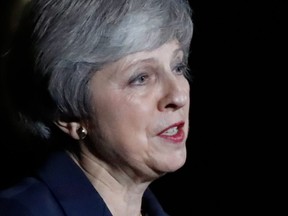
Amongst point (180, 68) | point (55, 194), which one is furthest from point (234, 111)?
point (55, 194)

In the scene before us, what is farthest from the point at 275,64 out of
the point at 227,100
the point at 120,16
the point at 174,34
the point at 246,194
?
the point at 120,16

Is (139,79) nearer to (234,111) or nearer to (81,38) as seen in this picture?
(81,38)

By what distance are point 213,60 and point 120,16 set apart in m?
0.65

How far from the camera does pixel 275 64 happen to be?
73.5 inches

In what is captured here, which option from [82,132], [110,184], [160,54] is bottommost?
[110,184]

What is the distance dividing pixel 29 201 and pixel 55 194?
0.06 metres

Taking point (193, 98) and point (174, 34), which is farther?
point (193, 98)

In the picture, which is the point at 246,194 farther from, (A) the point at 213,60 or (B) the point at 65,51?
(B) the point at 65,51

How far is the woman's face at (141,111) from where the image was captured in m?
1.36

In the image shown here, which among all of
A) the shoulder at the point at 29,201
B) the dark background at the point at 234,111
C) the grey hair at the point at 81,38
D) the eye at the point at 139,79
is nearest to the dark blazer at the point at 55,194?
the shoulder at the point at 29,201

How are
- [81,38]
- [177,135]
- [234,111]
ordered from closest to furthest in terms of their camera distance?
[81,38], [177,135], [234,111]

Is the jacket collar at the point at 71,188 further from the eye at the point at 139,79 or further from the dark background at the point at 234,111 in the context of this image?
the dark background at the point at 234,111

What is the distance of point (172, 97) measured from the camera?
1377mm

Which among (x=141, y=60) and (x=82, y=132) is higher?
(x=141, y=60)
